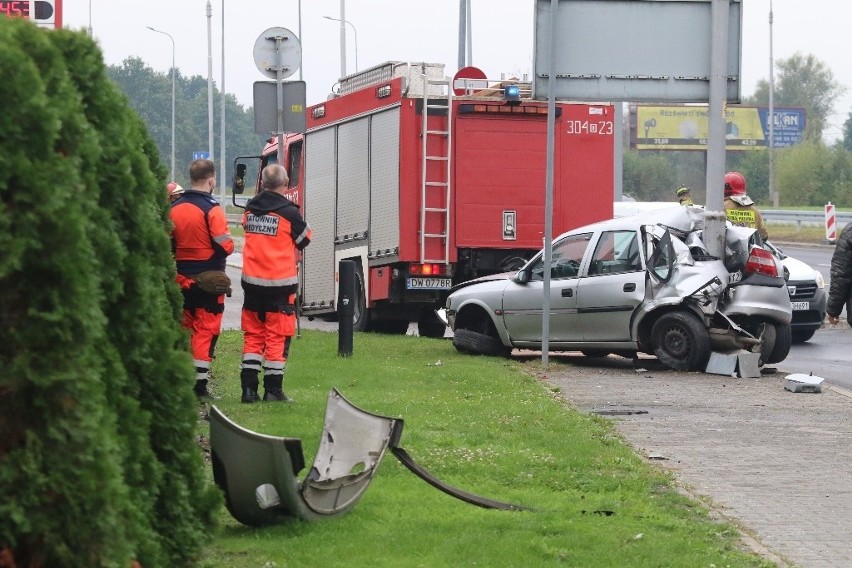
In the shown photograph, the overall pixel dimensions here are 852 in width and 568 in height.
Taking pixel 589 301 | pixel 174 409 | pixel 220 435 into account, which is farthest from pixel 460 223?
pixel 174 409

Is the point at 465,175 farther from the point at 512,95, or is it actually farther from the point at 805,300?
the point at 805,300

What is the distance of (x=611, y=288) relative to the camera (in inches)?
601

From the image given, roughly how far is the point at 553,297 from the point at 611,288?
30.1 inches

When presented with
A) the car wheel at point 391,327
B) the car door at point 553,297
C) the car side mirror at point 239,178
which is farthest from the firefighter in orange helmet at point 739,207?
the car wheel at point 391,327

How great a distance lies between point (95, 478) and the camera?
3.88 m

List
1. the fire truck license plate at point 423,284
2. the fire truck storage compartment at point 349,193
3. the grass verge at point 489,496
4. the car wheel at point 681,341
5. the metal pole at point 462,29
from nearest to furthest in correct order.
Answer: the grass verge at point 489,496 → the car wheel at point 681,341 → the fire truck license plate at point 423,284 → the fire truck storage compartment at point 349,193 → the metal pole at point 462,29

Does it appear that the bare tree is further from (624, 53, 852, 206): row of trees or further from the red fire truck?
the red fire truck

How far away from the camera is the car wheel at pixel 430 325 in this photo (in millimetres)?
20688

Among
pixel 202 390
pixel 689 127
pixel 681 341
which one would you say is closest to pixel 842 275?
pixel 202 390

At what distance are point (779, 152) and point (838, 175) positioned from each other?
1312 centimetres

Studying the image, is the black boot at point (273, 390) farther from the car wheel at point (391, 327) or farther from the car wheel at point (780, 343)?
the car wheel at point (391, 327)

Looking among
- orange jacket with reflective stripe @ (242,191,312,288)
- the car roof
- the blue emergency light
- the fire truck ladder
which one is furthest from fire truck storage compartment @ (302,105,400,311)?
orange jacket with reflective stripe @ (242,191,312,288)

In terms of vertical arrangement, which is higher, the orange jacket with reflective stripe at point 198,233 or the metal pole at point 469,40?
the metal pole at point 469,40

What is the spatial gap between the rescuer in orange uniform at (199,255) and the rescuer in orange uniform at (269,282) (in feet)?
0.86
